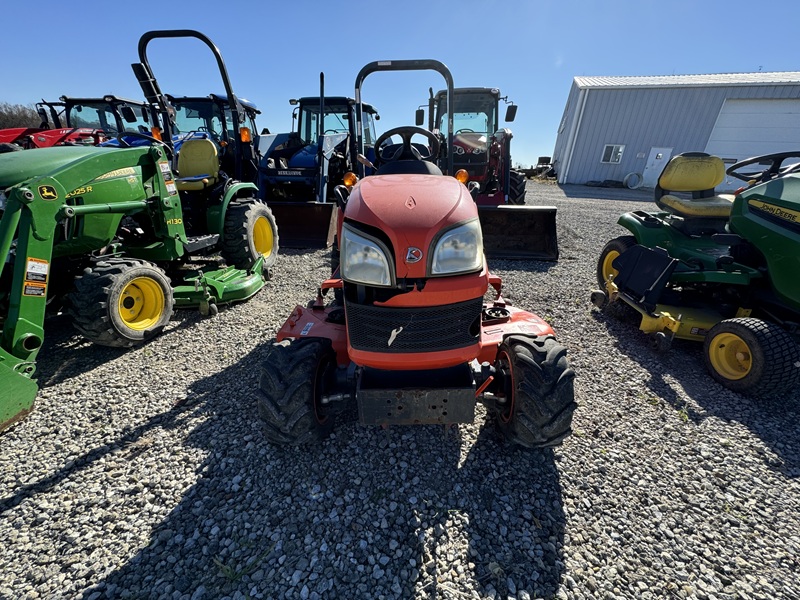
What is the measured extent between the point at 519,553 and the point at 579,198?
15.3 m

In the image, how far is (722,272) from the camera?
3.21 m

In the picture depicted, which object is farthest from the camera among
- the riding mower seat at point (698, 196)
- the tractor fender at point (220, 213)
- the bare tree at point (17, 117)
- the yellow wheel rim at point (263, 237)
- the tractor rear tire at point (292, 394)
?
the bare tree at point (17, 117)

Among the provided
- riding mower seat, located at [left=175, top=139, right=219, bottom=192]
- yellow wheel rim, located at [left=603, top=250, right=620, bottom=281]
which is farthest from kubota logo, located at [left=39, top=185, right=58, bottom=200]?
yellow wheel rim, located at [left=603, top=250, right=620, bottom=281]

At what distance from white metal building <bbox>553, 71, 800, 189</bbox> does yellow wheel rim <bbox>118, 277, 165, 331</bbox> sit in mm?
21088

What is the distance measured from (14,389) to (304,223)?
16.0ft

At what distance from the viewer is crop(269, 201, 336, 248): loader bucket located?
6508mm

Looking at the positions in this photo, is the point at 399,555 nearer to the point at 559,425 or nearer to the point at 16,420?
the point at 559,425

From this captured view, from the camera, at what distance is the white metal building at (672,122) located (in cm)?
1719

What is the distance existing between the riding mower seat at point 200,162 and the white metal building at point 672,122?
19498 mm

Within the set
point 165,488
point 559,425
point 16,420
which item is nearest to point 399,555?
point 559,425

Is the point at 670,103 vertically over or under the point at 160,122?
over

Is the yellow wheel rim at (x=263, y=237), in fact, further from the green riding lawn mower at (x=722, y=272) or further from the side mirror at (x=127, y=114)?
the side mirror at (x=127, y=114)

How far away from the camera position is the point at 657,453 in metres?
2.21

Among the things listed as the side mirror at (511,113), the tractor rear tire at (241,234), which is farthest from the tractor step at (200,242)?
the side mirror at (511,113)
